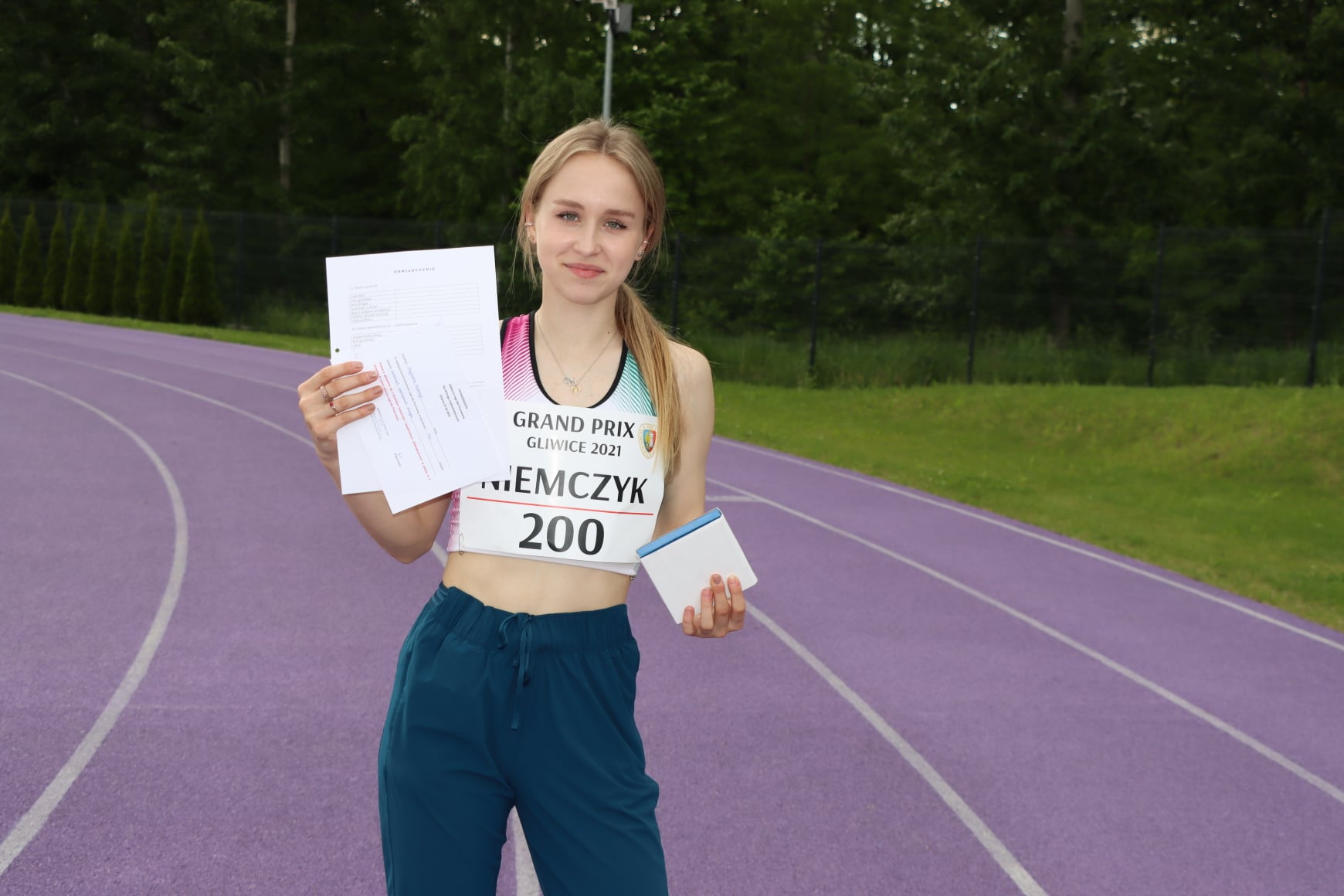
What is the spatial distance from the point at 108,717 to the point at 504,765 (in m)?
4.62

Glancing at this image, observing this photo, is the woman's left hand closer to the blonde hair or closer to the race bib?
the race bib

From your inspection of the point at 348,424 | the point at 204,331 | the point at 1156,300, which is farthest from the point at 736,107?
the point at 348,424

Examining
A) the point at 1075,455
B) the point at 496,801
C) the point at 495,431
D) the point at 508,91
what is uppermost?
the point at 508,91

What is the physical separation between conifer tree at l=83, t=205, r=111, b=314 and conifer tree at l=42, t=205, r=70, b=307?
3.82ft

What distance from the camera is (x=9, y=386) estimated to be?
17609mm

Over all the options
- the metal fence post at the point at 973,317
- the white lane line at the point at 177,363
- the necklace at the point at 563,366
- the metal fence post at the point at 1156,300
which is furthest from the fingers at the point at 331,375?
the metal fence post at the point at 973,317

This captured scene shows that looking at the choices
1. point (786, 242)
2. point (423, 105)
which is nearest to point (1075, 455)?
point (786, 242)

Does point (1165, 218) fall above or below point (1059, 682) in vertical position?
above

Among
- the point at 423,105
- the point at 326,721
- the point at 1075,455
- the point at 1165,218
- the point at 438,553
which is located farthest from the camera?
the point at 423,105

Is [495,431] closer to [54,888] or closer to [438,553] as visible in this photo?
[54,888]

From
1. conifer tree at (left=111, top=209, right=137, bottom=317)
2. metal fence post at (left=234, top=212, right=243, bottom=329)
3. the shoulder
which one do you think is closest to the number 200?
the shoulder

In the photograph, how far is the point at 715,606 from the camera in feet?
8.24

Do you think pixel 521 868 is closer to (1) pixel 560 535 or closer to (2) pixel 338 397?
(1) pixel 560 535

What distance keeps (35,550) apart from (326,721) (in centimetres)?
409
